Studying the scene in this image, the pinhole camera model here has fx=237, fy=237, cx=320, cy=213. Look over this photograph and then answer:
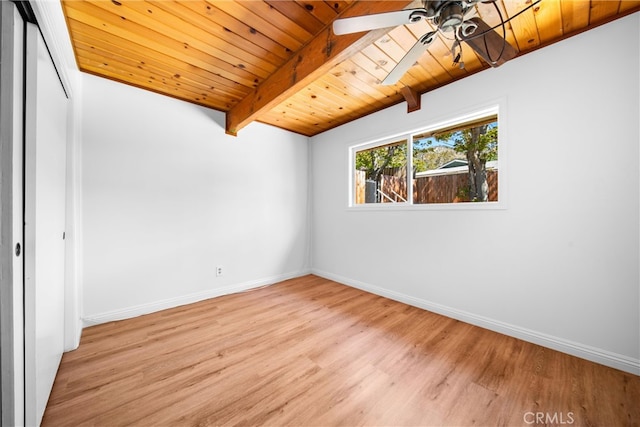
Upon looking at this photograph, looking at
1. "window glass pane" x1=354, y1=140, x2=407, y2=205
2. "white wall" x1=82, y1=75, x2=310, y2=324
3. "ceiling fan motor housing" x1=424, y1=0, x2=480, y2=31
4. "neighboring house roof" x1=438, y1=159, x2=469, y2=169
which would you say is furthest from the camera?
"window glass pane" x1=354, y1=140, x2=407, y2=205

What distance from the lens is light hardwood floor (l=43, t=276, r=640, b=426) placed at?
4.13 feet

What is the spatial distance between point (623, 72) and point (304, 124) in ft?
9.74

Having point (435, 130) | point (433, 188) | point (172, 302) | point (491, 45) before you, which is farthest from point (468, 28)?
point (172, 302)

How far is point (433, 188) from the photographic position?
260 cm

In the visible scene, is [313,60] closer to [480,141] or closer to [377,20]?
[377,20]

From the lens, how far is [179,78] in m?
2.23

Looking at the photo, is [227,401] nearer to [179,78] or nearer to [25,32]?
[25,32]

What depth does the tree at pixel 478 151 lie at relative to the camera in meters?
2.23

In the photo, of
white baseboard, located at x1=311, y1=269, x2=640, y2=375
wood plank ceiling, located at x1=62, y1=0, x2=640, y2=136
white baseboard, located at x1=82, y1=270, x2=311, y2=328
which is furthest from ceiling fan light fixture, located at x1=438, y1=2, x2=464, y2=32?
white baseboard, located at x1=82, y1=270, x2=311, y2=328

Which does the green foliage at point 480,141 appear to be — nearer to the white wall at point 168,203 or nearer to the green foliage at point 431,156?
the green foliage at point 431,156

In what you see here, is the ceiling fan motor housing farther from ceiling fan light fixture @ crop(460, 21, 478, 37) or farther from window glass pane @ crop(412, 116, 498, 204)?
window glass pane @ crop(412, 116, 498, 204)

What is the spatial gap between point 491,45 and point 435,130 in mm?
1260

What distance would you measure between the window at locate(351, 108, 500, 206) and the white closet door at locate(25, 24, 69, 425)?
2881 mm

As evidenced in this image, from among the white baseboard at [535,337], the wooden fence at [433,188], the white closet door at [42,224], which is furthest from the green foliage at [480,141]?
the white closet door at [42,224]
